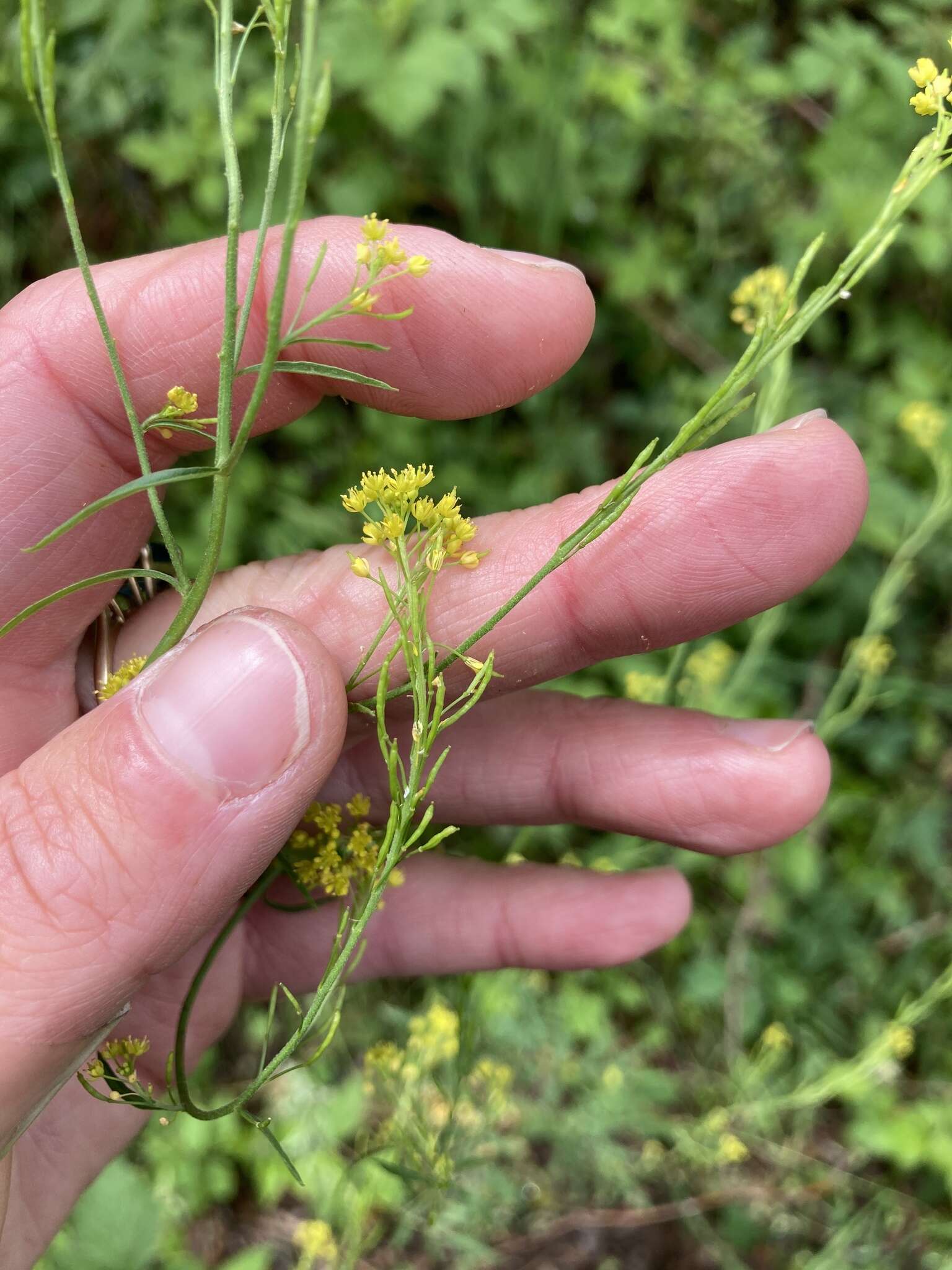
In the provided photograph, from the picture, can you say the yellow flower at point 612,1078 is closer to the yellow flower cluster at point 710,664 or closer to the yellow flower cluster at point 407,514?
the yellow flower cluster at point 710,664

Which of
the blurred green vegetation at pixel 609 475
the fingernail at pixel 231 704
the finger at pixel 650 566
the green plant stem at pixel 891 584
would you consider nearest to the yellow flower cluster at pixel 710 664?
the blurred green vegetation at pixel 609 475

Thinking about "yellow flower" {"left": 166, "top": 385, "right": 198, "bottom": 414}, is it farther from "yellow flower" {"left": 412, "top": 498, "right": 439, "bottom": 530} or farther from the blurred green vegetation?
the blurred green vegetation

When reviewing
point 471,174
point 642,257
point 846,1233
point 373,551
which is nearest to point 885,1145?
Result: point 846,1233

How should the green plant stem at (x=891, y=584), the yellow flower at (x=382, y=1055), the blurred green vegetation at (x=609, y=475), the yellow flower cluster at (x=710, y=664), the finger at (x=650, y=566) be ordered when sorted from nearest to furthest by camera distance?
the finger at (x=650, y=566), the yellow flower at (x=382, y=1055), the green plant stem at (x=891, y=584), the yellow flower cluster at (x=710, y=664), the blurred green vegetation at (x=609, y=475)

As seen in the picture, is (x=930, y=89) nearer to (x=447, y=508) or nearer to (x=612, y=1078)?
(x=447, y=508)

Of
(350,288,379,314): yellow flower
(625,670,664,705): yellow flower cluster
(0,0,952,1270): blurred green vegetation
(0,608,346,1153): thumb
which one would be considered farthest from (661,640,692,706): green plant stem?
(350,288,379,314): yellow flower

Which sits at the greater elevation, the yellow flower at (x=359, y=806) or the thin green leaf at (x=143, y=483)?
the thin green leaf at (x=143, y=483)

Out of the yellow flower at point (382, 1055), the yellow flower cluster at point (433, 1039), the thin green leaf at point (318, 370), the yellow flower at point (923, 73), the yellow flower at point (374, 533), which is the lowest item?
the yellow flower cluster at point (433, 1039)

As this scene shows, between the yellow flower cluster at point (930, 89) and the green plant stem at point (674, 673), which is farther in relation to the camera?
the green plant stem at point (674, 673)

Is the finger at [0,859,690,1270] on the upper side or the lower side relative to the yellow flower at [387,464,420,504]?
lower
